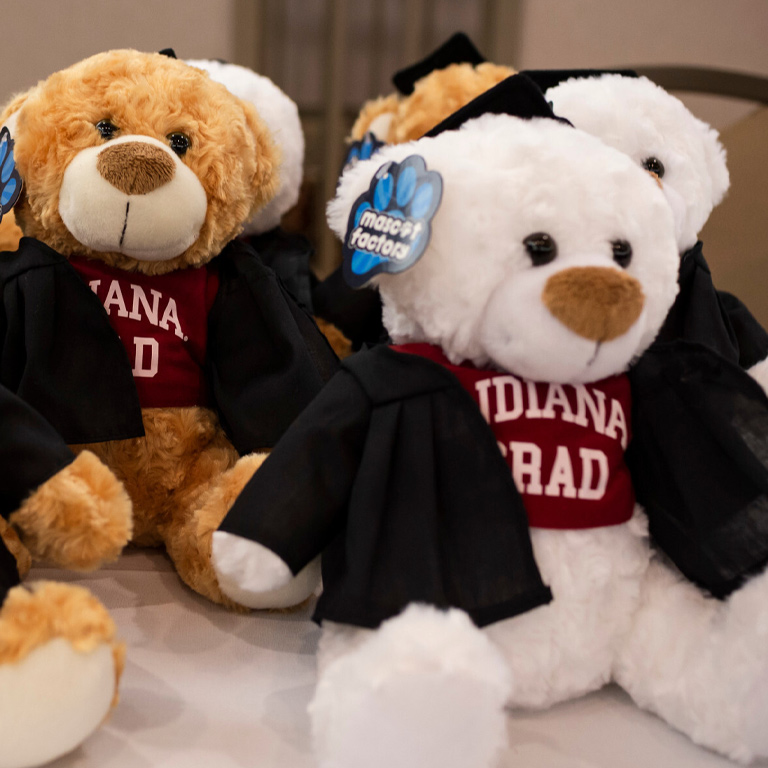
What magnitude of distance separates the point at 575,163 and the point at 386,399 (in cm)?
23

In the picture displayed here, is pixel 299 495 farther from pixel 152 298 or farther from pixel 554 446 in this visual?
pixel 152 298

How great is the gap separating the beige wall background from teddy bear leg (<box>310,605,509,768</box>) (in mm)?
1381

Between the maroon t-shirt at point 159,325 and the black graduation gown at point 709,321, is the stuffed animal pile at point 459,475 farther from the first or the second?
the black graduation gown at point 709,321

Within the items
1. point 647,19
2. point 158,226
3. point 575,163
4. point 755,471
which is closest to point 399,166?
point 575,163

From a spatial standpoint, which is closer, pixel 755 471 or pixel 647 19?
pixel 755 471

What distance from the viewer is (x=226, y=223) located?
2.61 feet

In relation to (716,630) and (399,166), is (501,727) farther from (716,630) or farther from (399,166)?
(399,166)

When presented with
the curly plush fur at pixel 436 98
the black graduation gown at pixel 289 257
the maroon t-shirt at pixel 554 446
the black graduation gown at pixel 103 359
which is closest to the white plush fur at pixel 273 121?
the black graduation gown at pixel 289 257

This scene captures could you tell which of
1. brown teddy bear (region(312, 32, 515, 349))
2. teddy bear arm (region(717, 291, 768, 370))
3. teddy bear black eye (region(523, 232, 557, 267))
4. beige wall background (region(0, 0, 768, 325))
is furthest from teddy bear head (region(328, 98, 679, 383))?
beige wall background (region(0, 0, 768, 325))

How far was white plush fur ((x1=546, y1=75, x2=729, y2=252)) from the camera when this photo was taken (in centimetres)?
84

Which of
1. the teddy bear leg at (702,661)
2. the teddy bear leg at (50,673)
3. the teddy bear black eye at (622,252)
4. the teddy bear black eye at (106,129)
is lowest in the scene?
the teddy bear leg at (702,661)

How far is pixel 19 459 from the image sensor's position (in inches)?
22.2

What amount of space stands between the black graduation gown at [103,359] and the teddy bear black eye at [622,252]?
0.32m

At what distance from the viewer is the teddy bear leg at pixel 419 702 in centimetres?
46
